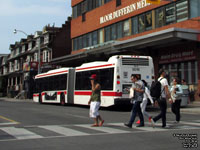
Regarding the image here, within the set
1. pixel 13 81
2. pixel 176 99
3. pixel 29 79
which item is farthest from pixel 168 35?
pixel 13 81

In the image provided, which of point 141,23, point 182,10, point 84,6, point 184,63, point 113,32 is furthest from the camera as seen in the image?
point 84,6

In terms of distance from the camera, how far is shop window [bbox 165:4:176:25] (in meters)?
26.1

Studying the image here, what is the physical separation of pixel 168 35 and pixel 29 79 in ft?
96.9

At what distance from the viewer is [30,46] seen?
6606 centimetres

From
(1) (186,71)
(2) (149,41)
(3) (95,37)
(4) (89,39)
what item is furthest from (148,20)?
(4) (89,39)

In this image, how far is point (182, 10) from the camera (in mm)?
25094

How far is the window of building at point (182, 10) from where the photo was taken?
24719 mm

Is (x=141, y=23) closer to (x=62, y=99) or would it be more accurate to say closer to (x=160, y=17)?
(x=160, y=17)

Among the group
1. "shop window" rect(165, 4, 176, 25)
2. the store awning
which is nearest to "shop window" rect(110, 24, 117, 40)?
the store awning

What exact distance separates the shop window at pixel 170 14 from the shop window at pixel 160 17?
465 mm

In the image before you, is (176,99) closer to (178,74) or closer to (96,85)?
(96,85)

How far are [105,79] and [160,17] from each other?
11.4 metres

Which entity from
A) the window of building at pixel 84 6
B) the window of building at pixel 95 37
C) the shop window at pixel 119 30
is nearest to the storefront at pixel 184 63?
Result: the shop window at pixel 119 30

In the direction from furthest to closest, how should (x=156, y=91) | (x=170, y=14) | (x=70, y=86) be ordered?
(x=170, y=14) → (x=70, y=86) → (x=156, y=91)
